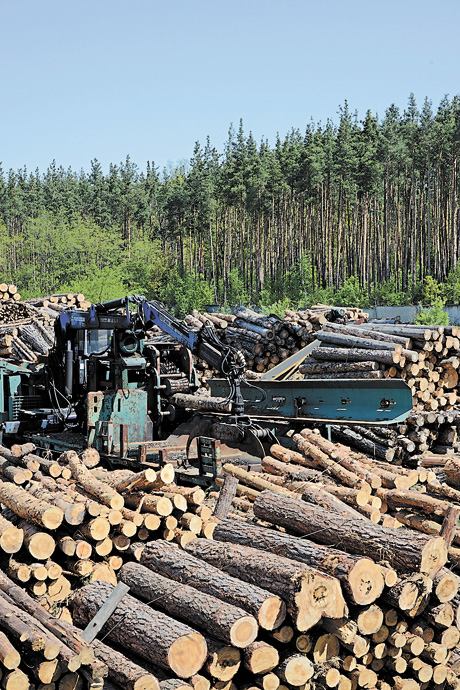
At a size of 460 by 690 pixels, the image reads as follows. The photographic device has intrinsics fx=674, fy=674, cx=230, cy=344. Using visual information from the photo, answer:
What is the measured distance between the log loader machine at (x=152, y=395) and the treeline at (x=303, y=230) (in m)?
29.6

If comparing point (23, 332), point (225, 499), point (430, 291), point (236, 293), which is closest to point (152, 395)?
point (225, 499)

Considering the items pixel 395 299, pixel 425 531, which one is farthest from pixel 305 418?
pixel 395 299

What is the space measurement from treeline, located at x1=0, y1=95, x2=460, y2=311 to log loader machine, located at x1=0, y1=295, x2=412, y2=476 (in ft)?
97.2

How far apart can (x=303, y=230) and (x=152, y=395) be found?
48073 mm

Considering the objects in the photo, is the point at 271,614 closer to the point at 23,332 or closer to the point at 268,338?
the point at 268,338

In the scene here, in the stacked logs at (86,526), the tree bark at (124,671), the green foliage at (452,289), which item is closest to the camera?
the tree bark at (124,671)

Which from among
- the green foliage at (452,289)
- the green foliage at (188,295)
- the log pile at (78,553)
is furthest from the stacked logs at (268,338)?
the green foliage at (188,295)

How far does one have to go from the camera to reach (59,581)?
655 centimetres

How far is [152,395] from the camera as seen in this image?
37.8 feet

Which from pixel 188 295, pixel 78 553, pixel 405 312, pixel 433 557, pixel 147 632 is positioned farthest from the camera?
pixel 188 295

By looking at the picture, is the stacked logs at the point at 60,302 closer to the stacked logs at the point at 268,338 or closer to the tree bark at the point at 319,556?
the stacked logs at the point at 268,338

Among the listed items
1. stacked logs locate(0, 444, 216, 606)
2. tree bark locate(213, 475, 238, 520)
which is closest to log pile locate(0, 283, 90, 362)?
stacked logs locate(0, 444, 216, 606)

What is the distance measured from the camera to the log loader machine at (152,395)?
1040 cm

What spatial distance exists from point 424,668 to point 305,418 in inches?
247
